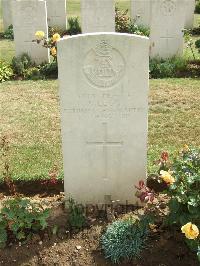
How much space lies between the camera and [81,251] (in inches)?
161


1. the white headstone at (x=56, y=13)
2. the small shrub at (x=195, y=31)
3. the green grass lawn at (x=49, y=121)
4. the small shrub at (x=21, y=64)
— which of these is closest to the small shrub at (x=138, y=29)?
the small shrub at (x=195, y=31)

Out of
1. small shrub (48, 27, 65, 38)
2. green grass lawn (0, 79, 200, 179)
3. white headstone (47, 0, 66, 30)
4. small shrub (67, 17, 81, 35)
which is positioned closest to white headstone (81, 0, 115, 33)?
green grass lawn (0, 79, 200, 179)

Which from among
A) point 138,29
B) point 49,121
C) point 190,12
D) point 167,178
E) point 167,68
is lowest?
point 49,121

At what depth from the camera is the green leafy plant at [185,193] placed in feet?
11.9

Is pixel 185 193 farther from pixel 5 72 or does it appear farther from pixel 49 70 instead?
pixel 5 72

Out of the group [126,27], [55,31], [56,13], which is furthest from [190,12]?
[55,31]

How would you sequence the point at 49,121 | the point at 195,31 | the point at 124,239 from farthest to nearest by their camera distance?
the point at 195,31
the point at 49,121
the point at 124,239

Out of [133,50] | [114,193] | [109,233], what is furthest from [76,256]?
[133,50]

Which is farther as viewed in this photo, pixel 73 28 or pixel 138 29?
pixel 73 28

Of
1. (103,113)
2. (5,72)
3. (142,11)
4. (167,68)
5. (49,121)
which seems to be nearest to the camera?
(103,113)

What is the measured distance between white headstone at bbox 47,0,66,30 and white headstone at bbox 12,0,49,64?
4574mm

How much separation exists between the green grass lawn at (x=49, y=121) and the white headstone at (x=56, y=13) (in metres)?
6.16

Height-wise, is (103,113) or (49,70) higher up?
(103,113)

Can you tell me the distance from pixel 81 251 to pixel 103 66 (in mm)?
1679
